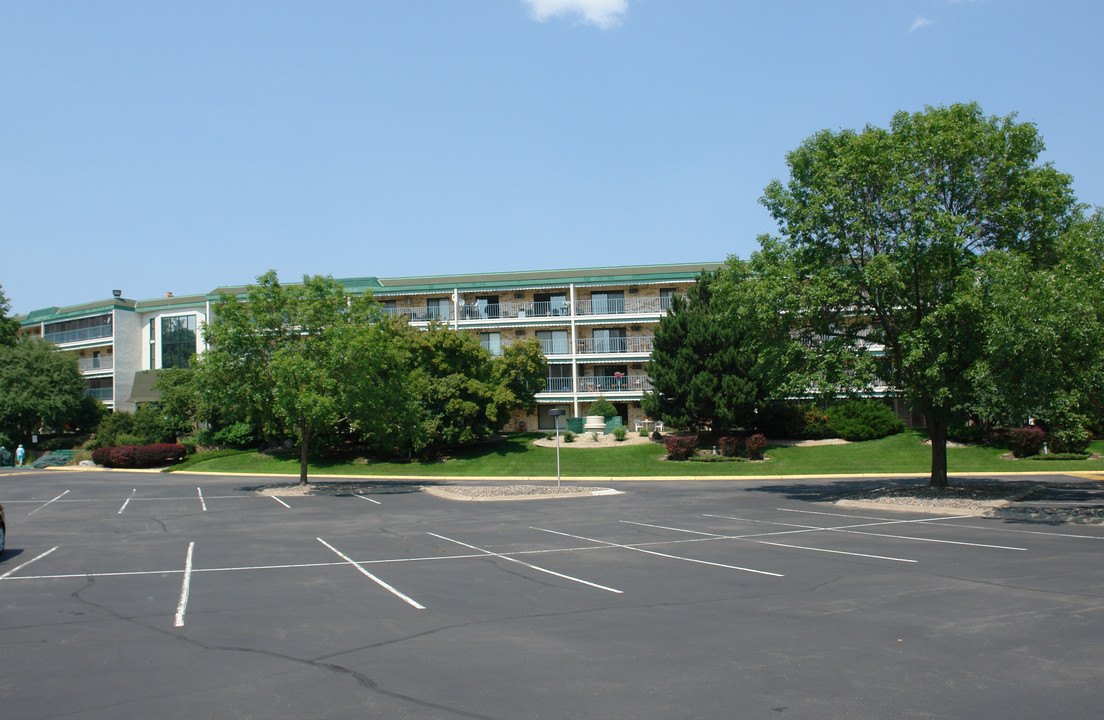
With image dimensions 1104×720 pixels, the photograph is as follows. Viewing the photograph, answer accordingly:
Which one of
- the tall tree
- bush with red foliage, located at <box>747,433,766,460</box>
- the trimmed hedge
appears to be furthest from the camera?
the trimmed hedge

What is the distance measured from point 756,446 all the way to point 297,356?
22985mm

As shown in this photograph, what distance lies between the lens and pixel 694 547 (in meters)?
14.7

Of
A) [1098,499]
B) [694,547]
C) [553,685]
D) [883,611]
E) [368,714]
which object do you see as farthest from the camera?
[1098,499]

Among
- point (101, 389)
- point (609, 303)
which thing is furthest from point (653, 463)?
point (101, 389)

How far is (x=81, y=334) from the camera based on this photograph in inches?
2491

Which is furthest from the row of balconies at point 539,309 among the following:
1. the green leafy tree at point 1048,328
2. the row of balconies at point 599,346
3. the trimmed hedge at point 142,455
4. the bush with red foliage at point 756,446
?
the green leafy tree at point 1048,328

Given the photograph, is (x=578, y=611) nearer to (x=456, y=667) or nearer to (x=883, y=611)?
(x=456, y=667)

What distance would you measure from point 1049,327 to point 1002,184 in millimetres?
7352

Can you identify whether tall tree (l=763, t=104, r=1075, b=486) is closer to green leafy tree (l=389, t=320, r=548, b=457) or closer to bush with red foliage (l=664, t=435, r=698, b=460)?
bush with red foliage (l=664, t=435, r=698, b=460)

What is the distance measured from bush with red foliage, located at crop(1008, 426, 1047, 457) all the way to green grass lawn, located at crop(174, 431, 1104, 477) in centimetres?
108

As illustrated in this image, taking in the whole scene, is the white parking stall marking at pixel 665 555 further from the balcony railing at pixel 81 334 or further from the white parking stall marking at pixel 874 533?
the balcony railing at pixel 81 334

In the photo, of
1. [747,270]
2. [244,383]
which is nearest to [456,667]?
[747,270]

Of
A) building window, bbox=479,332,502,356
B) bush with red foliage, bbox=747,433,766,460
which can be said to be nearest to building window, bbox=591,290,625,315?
building window, bbox=479,332,502,356

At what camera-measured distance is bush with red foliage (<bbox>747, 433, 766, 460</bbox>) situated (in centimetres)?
3797
